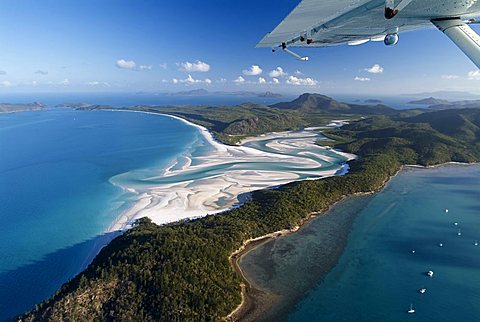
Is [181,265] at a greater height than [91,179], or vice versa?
[91,179]

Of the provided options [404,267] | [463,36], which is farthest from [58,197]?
[463,36]

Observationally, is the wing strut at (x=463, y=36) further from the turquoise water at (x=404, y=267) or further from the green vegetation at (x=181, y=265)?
the turquoise water at (x=404, y=267)

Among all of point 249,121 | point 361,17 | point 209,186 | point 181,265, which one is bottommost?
point 181,265

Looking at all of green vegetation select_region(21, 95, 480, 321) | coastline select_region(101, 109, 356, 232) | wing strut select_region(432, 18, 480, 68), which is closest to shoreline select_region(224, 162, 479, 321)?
green vegetation select_region(21, 95, 480, 321)

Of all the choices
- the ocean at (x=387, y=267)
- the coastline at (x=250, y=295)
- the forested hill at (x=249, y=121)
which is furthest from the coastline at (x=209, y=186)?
the forested hill at (x=249, y=121)

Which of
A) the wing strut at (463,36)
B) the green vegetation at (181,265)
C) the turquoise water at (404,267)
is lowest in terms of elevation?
the turquoise water at (404,267)

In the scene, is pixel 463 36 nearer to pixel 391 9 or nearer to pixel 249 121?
pixel 391 9
